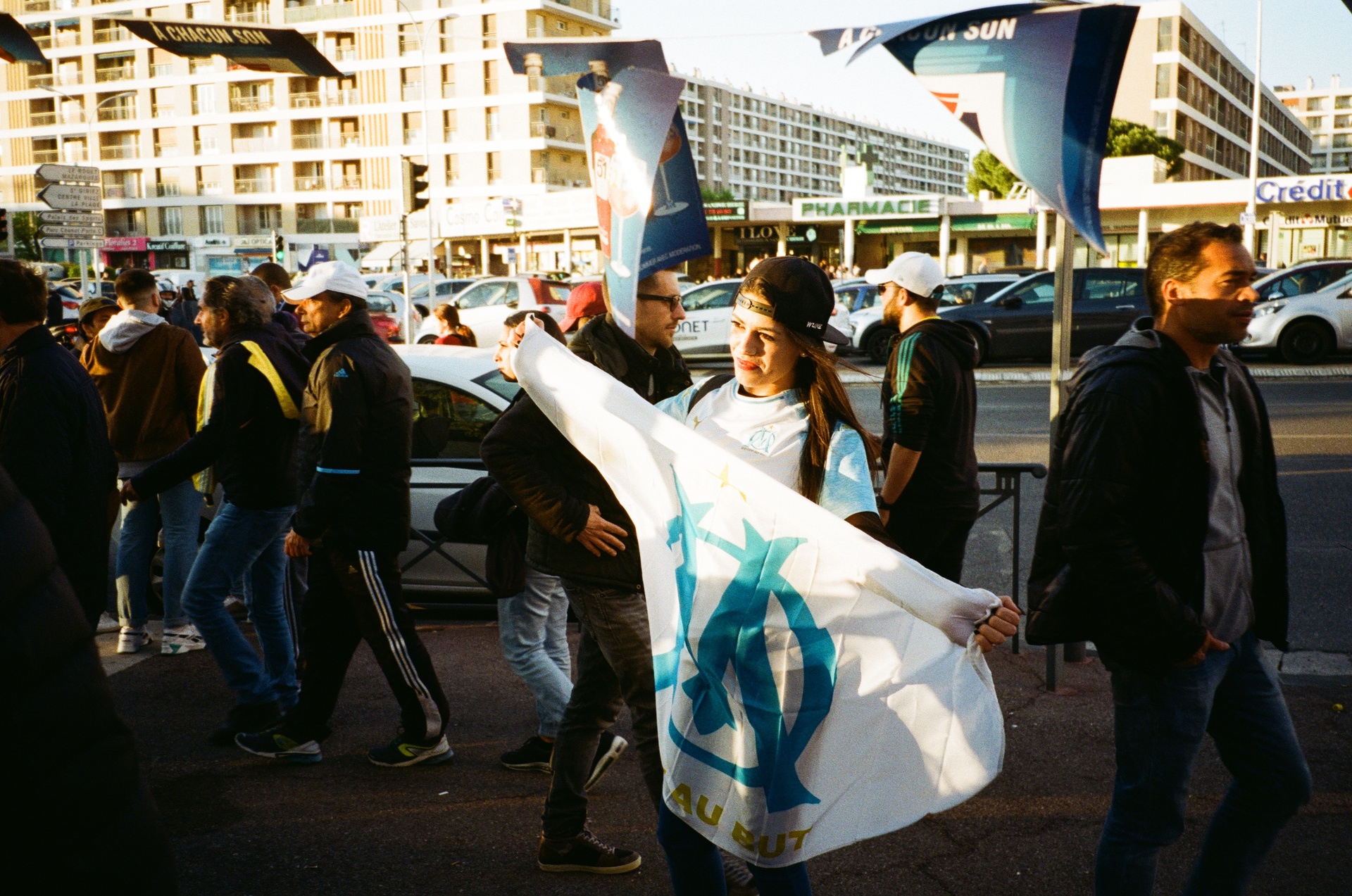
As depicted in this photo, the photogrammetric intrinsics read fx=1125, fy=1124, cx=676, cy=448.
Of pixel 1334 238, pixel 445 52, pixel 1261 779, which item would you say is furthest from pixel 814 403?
pixel 445 52

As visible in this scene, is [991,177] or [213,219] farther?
[213,219]

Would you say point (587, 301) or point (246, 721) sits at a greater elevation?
point (587, 301)

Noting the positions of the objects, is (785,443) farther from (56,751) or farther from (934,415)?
(934,415)

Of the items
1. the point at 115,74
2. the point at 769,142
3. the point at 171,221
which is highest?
the point at 769,142

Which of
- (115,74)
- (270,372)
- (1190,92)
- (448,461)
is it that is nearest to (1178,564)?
(270,372)

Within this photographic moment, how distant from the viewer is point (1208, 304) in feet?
8.08

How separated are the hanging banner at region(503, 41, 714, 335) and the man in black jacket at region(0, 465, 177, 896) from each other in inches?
73.1

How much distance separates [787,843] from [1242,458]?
1319 millimetres

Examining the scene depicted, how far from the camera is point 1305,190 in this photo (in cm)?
4138

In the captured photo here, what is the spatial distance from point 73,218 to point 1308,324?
18.0 m

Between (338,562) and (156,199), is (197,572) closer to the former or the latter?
(338,562)

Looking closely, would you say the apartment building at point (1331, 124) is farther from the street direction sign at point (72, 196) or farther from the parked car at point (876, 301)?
the street direction sign at point (72, 196)

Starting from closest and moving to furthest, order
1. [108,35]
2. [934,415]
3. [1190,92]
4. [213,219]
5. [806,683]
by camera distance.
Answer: [806,683] < [934,415] < [1190,92] < [213,219] < [108,35]

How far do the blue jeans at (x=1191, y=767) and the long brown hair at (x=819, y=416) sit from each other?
808 millimetres
